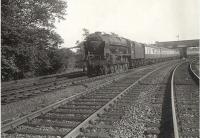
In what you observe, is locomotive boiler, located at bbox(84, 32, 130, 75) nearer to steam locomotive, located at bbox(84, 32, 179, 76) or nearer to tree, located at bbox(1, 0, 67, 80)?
steam locomotive, located at bbox(84, 32, 179, 76)

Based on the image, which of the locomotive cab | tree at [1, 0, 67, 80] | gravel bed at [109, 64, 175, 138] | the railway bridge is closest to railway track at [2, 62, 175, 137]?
gravel bed at [109, 64, 175, 138]

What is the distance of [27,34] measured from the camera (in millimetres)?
19562

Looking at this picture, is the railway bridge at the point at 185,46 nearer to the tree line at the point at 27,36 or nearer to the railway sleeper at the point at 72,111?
the tree line at the point at 27,36

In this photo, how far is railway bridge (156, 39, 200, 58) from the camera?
79.5m

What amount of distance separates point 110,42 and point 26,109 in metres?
13.4

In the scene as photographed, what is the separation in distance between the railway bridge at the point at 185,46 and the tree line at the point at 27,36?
59.8 metres

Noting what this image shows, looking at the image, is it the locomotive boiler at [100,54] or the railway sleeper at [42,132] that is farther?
the locomotive boiler at [100,54]

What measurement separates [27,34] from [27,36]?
501 mm

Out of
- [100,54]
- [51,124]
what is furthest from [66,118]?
[100,54]

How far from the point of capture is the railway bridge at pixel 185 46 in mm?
79500

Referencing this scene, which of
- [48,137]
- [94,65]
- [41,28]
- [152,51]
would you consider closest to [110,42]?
[94,65]

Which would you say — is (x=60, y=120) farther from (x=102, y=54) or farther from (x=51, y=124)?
(x=102, y=54)

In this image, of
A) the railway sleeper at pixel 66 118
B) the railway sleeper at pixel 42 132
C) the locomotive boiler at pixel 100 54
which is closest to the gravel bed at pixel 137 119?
the railway sleeper at pixel 66 118

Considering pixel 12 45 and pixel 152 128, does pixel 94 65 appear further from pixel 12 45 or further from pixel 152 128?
pixel 152 128
